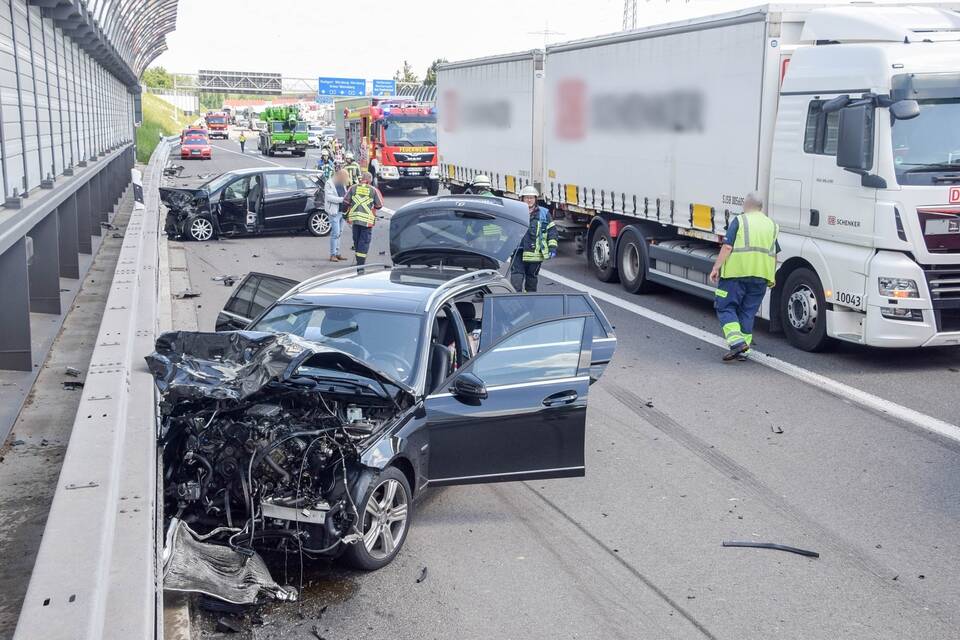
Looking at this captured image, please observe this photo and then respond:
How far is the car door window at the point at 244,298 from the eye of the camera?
819cm

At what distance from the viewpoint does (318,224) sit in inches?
880

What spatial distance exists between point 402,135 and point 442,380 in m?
29.7

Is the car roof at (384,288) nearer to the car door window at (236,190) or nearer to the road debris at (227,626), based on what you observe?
the road debris at (227,626)

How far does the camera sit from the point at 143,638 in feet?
10.9

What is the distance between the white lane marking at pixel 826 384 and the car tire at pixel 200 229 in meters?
10.3

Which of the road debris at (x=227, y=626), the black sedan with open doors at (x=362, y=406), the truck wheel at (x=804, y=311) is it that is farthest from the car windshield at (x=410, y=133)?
the road debris at (x=227, y=626)

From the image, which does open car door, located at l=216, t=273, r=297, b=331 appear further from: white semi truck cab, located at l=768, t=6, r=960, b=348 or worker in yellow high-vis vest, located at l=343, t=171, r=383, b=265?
worker in yellow high-vis vest, located at l=343, t=171, r=383, b=265

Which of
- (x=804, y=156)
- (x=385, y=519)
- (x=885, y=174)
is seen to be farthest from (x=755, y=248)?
(x=385, y=519)

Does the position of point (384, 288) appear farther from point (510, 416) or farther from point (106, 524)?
point (106, 524)

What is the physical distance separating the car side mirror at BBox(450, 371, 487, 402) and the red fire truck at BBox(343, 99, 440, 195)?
28.7 meters

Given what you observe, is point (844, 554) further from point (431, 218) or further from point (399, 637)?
point (431, 218)

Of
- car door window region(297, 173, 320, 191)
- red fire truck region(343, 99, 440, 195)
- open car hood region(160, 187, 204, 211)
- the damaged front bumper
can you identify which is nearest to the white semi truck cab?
the damaged front bumper

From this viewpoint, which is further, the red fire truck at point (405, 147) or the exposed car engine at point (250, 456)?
the red fire truck at point (405, 147)

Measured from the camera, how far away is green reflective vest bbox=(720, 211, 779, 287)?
10.8m
